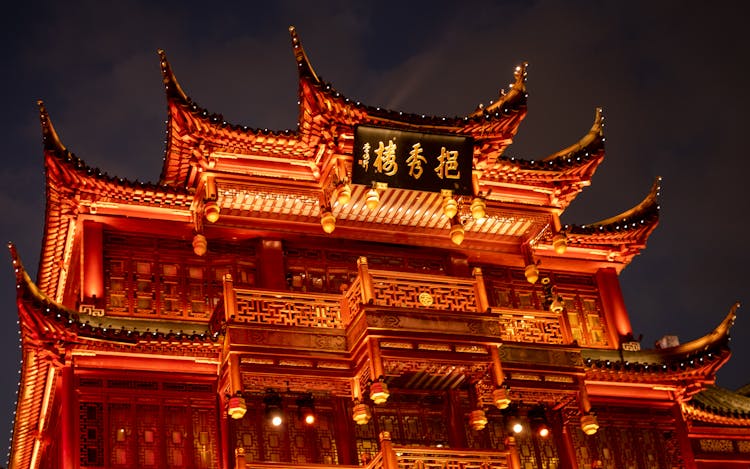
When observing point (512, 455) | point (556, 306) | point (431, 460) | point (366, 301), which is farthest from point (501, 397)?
point (556, 306)

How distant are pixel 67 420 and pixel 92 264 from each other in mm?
3184

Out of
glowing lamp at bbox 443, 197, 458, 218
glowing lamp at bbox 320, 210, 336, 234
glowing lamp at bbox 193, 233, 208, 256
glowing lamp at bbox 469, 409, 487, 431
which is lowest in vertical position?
glowing lamp at bbox 469, 409, 487, 431

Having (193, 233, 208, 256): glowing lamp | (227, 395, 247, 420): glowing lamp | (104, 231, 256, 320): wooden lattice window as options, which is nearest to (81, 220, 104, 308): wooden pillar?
(104, 231, 256, 320): wooden lattice window

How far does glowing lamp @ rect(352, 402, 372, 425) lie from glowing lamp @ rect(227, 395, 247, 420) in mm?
1898

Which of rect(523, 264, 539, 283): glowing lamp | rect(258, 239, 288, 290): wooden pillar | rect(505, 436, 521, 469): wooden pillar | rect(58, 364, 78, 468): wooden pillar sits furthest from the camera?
rect(523, 264, 539, 283): glowing lamp

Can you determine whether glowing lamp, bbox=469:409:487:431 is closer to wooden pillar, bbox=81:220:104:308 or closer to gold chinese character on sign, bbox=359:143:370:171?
gold chinese character on sign, bbox=359:143:370:171

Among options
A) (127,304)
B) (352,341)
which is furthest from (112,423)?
(352,341)

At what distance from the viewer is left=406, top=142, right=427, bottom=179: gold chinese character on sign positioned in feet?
70.9

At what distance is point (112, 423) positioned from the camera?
19.2m

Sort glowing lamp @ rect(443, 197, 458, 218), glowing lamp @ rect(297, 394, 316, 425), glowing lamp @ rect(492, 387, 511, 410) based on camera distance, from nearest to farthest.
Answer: glowing lamp @ rect(492, 387, 511, 410) < glowing lamp @ rect(297, 394, 316, 425) < glowing lamp @ rect(443, 197, 458, 218)

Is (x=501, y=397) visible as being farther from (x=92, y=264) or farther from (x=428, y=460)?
(x=92, y=264)

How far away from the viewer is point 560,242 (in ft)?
74.5

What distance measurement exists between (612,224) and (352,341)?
22.9 ft

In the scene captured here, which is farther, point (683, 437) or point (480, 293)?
point (683, 437)
